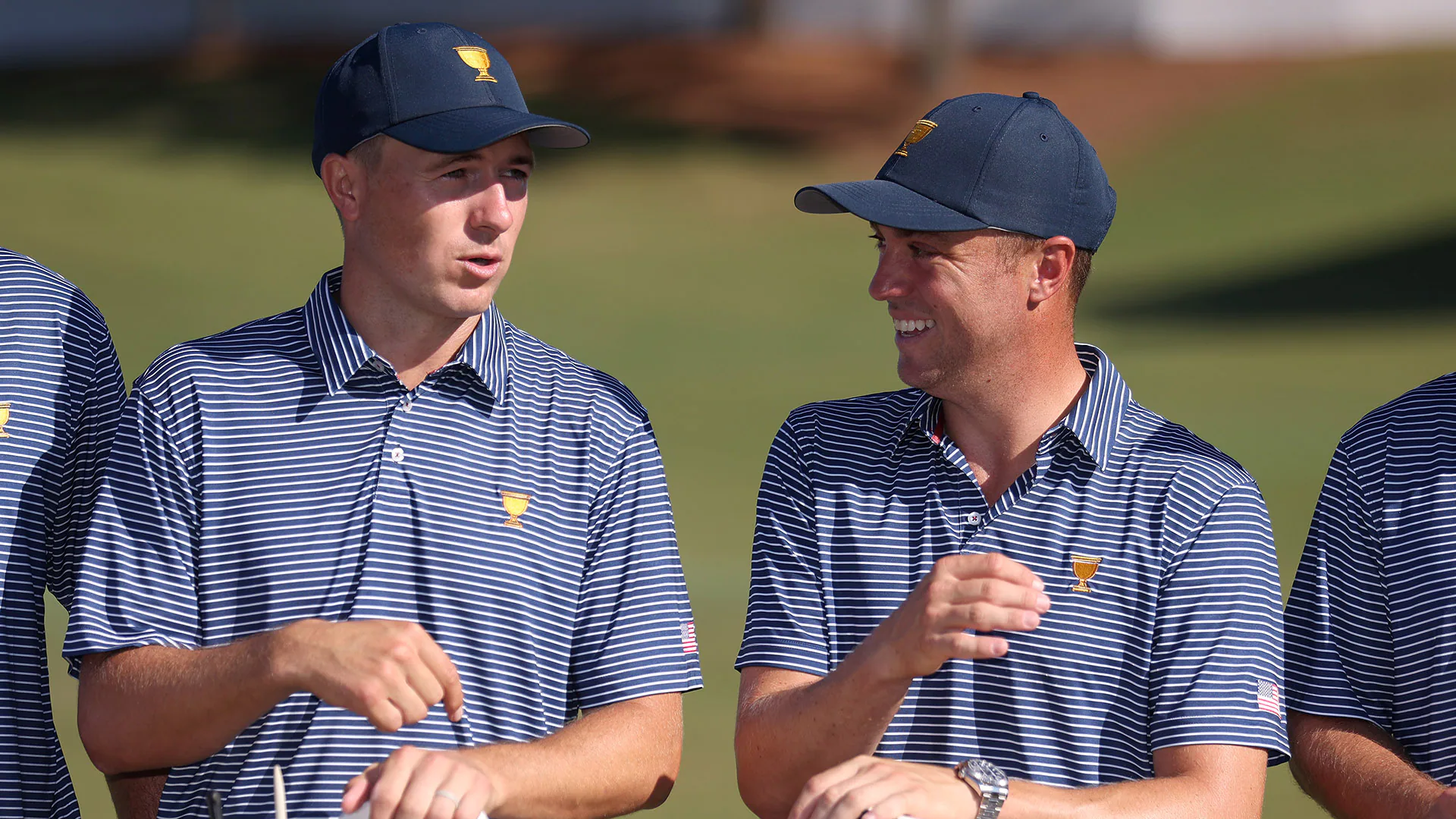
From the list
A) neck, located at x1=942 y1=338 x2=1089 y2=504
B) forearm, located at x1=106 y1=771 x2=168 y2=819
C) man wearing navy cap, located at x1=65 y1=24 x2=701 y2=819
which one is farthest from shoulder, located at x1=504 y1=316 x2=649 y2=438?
forearm, located at x1=106 y1=771 x2=168 y2=819

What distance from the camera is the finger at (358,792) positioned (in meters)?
2.76

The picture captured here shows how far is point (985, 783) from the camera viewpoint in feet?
9.79

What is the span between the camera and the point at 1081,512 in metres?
3.37

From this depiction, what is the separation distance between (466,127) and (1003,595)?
4.33 ft

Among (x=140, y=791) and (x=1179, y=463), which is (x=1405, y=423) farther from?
(x=140, y=791)

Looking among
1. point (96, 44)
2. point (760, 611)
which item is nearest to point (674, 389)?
point (760, 611)

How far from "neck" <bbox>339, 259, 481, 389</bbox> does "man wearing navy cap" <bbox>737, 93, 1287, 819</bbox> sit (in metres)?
0.66

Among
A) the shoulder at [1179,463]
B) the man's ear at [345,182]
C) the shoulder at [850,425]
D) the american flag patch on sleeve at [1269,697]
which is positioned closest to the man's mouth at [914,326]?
the shoulder at [850,425]

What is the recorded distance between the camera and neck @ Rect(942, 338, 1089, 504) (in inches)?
138

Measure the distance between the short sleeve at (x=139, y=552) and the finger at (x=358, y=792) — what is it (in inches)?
23.4

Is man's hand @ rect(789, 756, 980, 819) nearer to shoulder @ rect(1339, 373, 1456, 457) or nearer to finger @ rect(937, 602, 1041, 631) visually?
finger @ rect(937, 602, 1041, 631)

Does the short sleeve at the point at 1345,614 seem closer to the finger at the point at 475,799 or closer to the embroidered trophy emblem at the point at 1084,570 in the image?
the embroidered trophy emblem at the point at 1084,570

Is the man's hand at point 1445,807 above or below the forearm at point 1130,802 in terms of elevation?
above

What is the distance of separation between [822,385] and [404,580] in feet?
35.2
